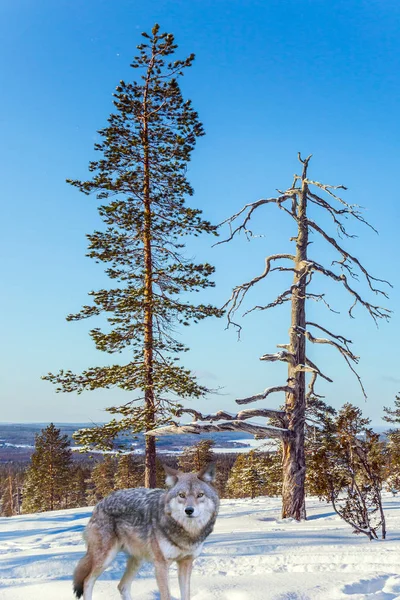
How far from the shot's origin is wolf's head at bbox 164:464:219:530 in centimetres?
443

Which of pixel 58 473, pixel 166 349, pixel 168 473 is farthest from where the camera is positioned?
pixel 58 473

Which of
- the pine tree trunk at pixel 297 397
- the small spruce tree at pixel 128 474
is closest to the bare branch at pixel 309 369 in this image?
the pine tree trunk at pixel 297 397

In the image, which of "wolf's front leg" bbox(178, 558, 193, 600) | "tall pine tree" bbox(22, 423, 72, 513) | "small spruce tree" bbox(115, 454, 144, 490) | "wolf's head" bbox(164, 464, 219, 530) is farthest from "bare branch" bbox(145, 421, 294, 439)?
"small spruce tree" bbox(115, 454, 144, 490)

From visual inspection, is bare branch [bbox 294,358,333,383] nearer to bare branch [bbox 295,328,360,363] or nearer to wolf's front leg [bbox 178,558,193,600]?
bare branch [bbox 295,328,360,363]

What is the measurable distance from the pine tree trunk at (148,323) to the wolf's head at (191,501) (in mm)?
12553

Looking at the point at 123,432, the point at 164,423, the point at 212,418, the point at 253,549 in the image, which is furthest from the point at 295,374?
the point at 253,549

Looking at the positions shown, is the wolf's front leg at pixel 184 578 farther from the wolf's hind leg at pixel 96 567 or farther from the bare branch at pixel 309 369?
the bare branch at pixel 309 369

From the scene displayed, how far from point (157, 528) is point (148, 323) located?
44.8ft

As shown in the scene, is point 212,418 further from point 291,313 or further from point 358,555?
point 358,555

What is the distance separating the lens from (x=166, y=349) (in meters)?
18.2

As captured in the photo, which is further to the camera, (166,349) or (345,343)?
(166,349)

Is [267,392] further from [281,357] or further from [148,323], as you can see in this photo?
[148,323]

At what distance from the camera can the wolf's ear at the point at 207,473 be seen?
4.69 m

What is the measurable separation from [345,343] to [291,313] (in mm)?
1867
